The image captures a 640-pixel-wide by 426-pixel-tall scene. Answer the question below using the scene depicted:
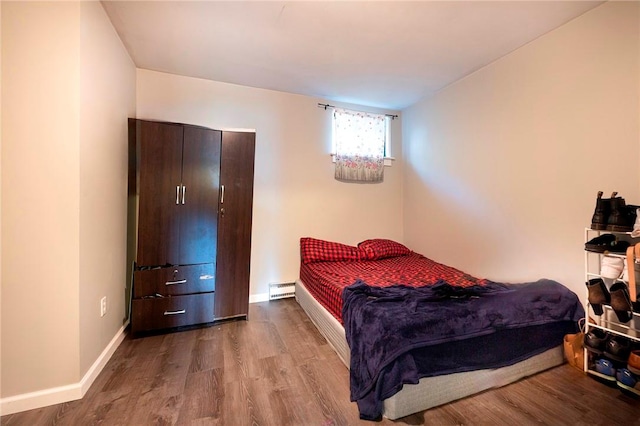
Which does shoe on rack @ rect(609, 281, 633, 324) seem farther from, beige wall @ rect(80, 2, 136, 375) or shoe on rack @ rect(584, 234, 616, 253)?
beige wall @ rect(80, 2, 136, 375)

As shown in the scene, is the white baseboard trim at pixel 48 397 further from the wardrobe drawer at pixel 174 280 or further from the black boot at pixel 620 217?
→ the black boot at pixel 620 217

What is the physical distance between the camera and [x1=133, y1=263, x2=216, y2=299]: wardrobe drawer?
2256mm

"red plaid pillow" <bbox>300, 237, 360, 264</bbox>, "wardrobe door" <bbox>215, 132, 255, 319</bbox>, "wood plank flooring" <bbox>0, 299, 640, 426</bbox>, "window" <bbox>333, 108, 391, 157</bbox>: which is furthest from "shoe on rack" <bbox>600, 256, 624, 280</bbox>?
"wardrobe door" <bbox>215, 132, 255, 319</bbox>

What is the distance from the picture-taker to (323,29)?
206 centimetres

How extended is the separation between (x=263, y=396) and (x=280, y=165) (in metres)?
2.37

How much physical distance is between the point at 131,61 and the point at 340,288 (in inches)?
112

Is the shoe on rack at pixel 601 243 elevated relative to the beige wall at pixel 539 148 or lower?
lower

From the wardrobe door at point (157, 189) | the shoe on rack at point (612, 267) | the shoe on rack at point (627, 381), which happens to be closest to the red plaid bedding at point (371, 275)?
the shoe on rack at point (612, 267)

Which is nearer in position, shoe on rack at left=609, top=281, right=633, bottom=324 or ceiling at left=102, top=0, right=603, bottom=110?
shoe on rack at left=609, top=281, right=633, bottom=324

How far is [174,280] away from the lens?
2.36 m

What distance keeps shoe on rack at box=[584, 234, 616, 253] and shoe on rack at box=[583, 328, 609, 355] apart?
56 centimetres

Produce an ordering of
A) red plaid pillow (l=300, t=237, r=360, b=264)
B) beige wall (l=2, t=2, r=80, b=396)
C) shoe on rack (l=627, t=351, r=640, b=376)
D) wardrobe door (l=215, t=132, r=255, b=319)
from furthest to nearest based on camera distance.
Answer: red plaid pillow (l=300, t=237, r=360, b=264), wardrobe door (l=215, t=132, r=255, b=319), shoe on rack (l=627, t=351, r=640, b=376), beige wall (l=2, t=2, r=80, b=396)

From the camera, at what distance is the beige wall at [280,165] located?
9.36ft

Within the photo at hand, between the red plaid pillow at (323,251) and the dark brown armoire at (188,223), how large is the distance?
79 centimetres
